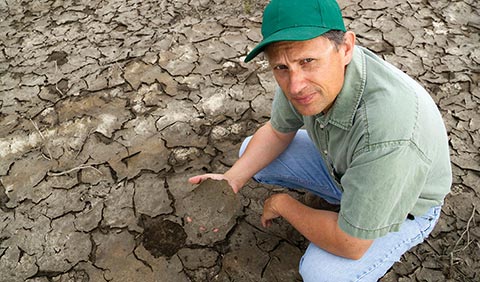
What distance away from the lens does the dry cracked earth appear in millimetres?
1868

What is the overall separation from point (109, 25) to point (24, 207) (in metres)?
1.68

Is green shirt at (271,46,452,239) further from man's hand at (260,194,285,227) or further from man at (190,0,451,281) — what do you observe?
man's hand at (260,194,285,227)

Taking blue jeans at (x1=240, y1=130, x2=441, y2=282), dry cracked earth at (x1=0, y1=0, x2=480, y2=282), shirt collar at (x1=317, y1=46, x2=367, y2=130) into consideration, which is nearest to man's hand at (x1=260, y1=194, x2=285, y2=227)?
blue jeans at (x1=240, y1=130, x2=441, y2=282)

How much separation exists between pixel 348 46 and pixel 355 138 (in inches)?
11.0

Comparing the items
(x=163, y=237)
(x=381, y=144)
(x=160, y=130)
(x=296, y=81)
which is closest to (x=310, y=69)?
(x=296, y=81)

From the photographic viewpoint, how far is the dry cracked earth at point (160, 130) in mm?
1868

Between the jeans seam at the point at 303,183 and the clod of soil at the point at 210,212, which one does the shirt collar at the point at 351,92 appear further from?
the clod of soil at the point at 210,212

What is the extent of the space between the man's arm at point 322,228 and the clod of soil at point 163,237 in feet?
1.86

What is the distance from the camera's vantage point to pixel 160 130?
2.43 m

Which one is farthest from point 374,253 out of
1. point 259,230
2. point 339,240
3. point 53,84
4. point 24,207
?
point 53,84

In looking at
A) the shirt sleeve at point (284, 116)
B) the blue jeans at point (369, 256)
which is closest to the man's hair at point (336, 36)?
the shirt sleeve at point (284, 116)

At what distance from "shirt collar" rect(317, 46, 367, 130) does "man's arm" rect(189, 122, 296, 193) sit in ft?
1.64

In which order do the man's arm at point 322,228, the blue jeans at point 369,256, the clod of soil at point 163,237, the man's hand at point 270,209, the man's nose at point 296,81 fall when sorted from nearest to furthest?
the man's nose at point 296,81, the man's arm at point 322,228, the blue jeans at point 369,256, the man's hand at point 270,209, the clod of soil at point 163,237

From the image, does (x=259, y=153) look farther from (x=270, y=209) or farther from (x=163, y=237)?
(x=163, y=237)
